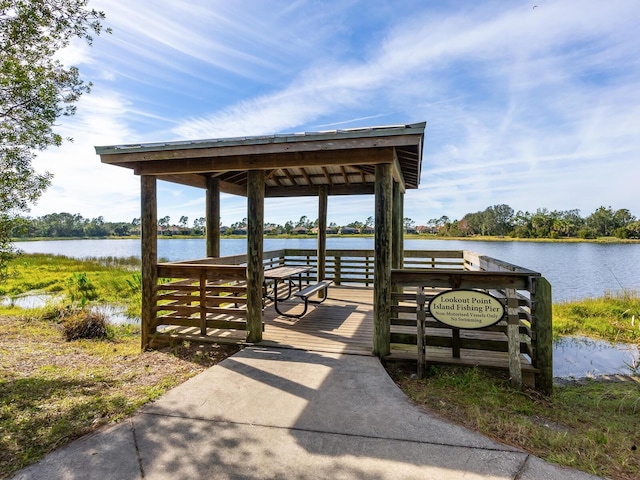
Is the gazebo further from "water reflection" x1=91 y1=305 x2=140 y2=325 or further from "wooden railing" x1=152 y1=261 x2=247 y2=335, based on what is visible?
"water reflection" x1=91 y1=305 x2=140 y2=325

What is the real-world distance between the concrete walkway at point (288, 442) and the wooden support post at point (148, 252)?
2105 mm

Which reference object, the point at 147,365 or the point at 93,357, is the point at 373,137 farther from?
the point at 93,357

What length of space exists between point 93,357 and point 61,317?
3372 millimetres

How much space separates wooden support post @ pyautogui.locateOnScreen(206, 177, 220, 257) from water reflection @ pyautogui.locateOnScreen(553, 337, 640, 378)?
6592 millimetres

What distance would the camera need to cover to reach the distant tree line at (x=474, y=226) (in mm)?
64625

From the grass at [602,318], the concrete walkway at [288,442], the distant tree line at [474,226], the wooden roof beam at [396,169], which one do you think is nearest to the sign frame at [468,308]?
the concrete walkway at [288,442]

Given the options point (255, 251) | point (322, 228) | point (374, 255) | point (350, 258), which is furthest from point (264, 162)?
point (350, 258)

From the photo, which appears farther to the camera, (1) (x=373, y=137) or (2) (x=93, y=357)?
(2) (x=93, y=357)

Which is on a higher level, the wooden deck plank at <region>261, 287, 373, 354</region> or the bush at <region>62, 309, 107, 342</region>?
the wooden deck plank at <region>261, 287, 373, 354</region>

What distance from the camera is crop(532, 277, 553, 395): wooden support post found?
3.61 m

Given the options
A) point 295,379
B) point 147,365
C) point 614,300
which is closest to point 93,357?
point 147,365

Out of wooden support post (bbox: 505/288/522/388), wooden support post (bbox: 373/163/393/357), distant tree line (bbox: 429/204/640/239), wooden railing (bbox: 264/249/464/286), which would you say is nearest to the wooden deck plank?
wooden support post (bbox: 373/163/393/357)

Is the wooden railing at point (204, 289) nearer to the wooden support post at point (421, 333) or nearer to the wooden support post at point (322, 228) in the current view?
the wooden support post at point (421, 333)

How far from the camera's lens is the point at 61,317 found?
7434 mm
